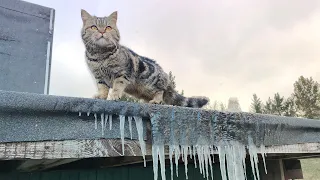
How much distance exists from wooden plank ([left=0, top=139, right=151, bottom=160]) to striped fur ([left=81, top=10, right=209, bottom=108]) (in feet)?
2.55

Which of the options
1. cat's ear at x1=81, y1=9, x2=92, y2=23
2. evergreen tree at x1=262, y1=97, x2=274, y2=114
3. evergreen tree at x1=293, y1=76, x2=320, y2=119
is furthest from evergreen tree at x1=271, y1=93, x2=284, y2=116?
cat's ear at x1=81, y1=9, x2=92, y2=23

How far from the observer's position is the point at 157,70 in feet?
8.95

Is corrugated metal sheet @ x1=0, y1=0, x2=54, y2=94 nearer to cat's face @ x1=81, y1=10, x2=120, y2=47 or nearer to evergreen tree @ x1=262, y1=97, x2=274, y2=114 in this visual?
cat's face @ x1=81, y1=10, x2=120, y2=47

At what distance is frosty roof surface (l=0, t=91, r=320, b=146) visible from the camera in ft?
3.44

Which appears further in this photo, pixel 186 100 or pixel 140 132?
pixel 186 100

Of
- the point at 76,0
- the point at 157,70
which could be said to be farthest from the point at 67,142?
the point at 76,0

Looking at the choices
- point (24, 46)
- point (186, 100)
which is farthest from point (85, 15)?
point (186, 100)

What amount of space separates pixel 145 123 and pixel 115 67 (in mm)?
977

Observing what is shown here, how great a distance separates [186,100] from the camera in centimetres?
294

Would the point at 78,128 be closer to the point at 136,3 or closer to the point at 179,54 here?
the point at 136,3

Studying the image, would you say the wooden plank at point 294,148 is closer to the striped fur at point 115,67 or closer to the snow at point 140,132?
the snow at point 140,132

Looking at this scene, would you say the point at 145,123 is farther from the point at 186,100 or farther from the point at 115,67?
the point at 186,100

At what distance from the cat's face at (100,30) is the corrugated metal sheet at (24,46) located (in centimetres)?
88

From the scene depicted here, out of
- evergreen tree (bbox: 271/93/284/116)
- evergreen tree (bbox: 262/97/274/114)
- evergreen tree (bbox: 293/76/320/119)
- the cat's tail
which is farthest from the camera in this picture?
evergreen tree (bbox: 262/97/274/114)
